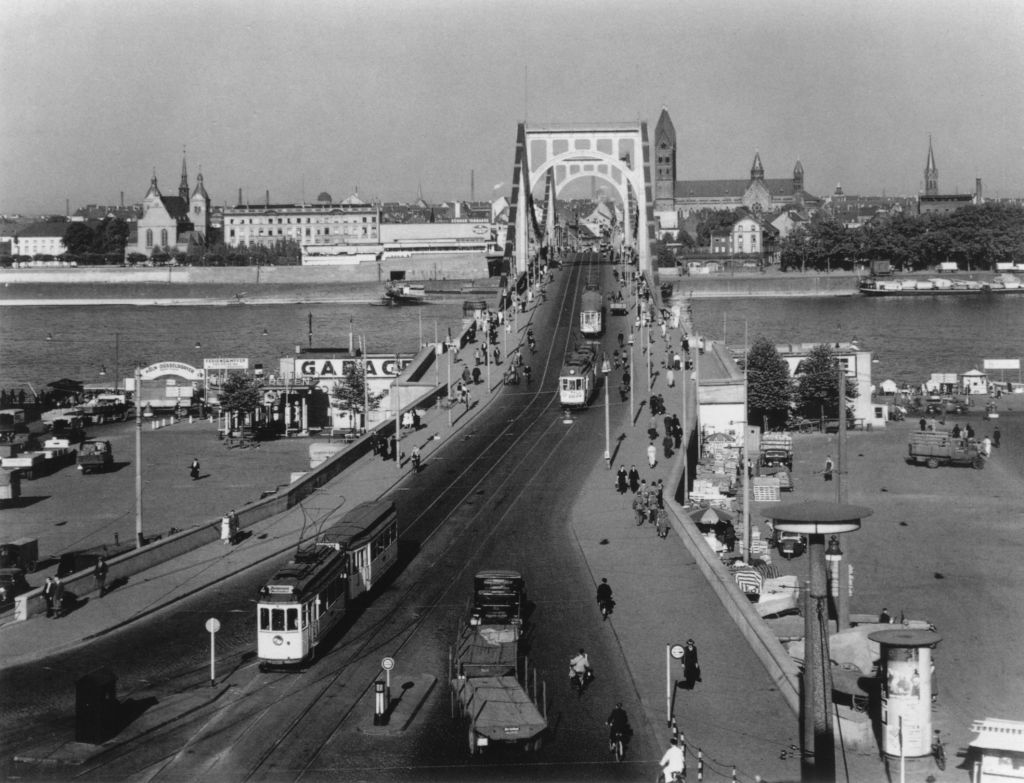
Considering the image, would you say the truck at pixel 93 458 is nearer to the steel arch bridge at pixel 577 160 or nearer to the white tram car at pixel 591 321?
the white tram car at pixel 591 321

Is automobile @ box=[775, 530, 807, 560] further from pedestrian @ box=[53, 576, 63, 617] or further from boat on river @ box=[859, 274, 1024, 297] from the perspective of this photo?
boat on river @ box=[859, 274, 1024, 297]

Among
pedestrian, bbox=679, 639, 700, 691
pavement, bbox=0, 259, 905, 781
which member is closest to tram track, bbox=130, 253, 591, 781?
pavement, bbox=0, 259, 905, 781

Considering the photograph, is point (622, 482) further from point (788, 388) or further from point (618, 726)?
point (788, 388)

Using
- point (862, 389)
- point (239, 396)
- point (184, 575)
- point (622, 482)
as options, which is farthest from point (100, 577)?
point (862, 389)

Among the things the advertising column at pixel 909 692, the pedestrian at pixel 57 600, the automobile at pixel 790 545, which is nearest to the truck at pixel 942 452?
the automobile at pixel 790 545

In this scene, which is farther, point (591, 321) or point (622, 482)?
point (591, 321)

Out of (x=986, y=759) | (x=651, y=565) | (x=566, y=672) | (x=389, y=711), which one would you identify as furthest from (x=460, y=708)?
(x=651, y=565)

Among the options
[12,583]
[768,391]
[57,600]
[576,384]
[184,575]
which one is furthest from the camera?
[768,391]
